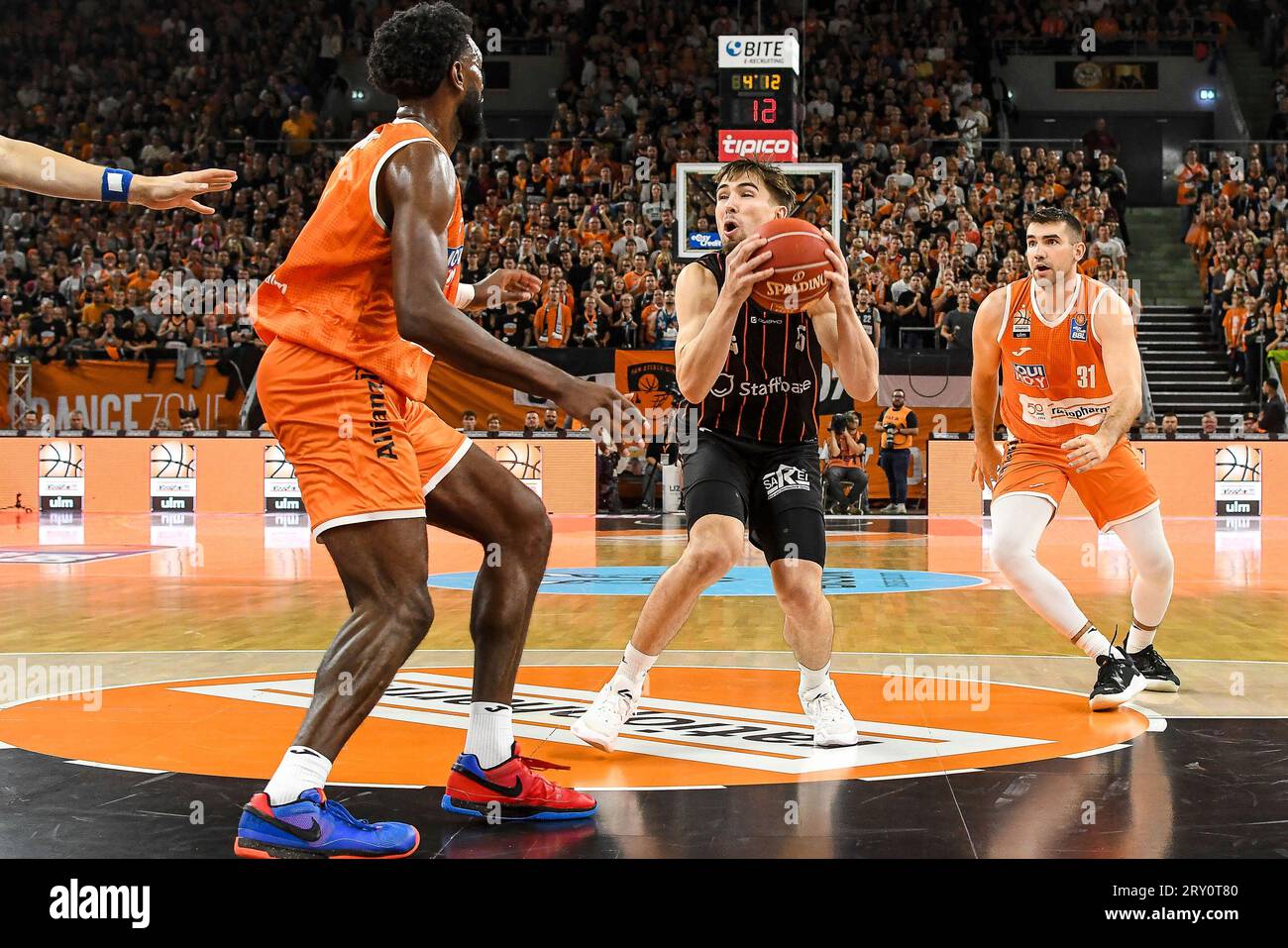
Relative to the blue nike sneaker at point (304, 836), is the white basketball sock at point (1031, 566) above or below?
above

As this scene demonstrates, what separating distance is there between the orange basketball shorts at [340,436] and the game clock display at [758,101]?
15.4 metres

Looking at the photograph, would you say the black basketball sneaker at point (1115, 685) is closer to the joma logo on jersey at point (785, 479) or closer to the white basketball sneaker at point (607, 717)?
the joma logo on jersey at point (785, 479)

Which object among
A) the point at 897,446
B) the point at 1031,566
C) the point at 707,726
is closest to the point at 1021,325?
the point at 1031,566

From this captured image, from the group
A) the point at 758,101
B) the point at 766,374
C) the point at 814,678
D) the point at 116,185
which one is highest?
the point at 758,101

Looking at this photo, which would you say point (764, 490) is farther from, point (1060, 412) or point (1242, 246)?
point (1242, 246)

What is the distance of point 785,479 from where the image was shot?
4.79 meters

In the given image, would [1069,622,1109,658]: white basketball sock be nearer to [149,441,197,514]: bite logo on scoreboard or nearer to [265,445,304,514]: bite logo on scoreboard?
[265,445,304,514]: bite logo on scoreboard

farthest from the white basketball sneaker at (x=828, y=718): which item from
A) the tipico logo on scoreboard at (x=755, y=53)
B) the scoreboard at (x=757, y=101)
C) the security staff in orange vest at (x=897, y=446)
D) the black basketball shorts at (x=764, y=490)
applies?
the tipico logo on scoreboard at (x=755, y=53)

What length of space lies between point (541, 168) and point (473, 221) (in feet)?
7.05

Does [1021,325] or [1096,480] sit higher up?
[1021,325]

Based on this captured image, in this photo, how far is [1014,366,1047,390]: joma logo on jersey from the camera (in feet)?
19.2

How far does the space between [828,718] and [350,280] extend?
7.48ft

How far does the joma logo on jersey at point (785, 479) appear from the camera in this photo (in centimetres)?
477
